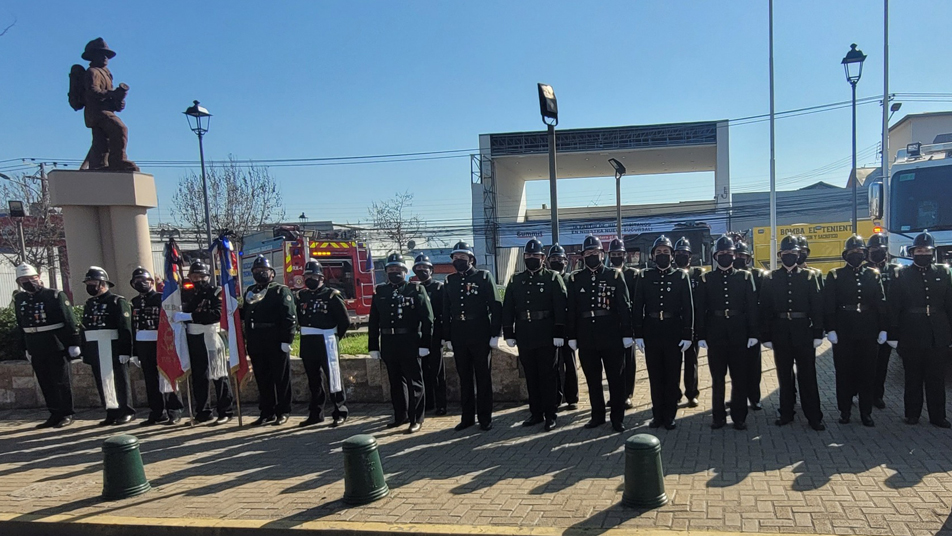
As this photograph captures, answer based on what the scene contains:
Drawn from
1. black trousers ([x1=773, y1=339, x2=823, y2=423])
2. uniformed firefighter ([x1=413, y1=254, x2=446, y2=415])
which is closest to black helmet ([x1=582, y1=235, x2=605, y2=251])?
uniformed firefighter ([x1=413, y1=254, x2=446, y2=415])

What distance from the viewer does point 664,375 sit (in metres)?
6.17

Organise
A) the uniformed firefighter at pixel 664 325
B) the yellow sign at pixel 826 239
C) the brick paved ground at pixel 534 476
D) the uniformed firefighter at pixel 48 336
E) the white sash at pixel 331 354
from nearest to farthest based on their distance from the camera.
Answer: the brick paved ground at pixel 534 476 → the uniformed firefighter at pixel 664 325 → the white sash at pixel 331 354 → the uniformed firefighter at pixel 48 336 → the yellow sign at pixel 826 239

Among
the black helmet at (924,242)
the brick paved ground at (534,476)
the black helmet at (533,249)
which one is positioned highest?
the black helmet at (533,249)

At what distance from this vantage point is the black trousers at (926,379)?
5.84 m

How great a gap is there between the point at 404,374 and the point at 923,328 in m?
5.44

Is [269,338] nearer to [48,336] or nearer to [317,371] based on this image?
[317,371]

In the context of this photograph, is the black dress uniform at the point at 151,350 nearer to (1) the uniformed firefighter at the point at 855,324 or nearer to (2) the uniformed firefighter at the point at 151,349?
(2) the uniformed firefighter at the point at 151,349

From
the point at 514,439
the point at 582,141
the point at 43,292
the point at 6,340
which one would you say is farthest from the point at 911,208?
the point at 582,141

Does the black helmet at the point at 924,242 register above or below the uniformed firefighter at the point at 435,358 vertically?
above

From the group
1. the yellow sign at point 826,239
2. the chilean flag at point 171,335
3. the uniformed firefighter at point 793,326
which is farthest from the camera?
the yellow sign at point 826,239

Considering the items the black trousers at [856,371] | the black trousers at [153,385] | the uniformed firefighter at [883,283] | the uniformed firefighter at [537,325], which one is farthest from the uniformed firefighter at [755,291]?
the black trousers at [153,385]

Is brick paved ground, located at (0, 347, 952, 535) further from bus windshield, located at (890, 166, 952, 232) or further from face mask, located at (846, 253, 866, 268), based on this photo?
bus windshield, located at (890, 166, 952, 232)

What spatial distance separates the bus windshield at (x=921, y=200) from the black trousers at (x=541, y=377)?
8448 mm

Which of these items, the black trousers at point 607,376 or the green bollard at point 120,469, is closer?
the green bollard at point 120,469
